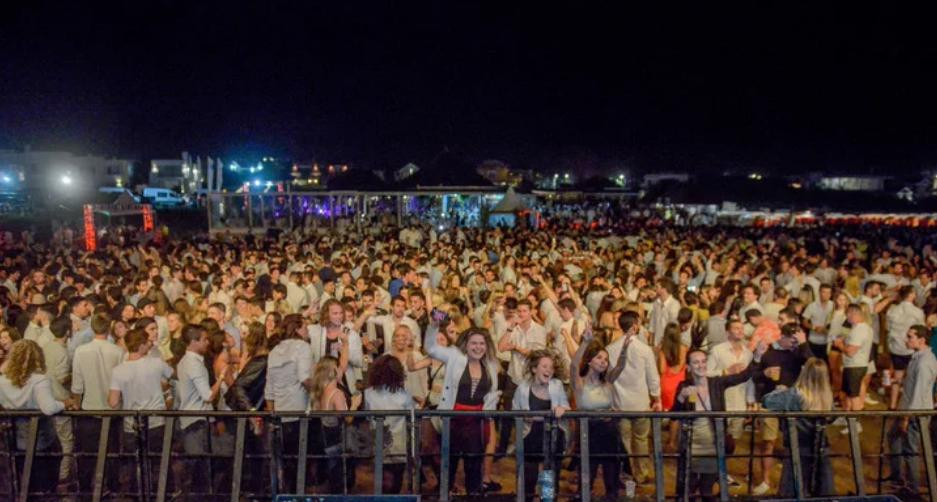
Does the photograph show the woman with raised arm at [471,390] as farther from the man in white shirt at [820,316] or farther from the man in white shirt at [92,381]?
the man in white shirt at [820,316]

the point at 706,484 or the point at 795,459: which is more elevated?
the point at 795,459

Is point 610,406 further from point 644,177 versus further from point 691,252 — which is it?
point 644,177

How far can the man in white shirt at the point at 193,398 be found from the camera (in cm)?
446

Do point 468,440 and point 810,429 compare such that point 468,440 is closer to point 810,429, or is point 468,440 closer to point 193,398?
point 193,398

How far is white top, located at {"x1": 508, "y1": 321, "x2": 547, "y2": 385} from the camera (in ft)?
19.6

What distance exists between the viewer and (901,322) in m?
6.84

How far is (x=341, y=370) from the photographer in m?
5.34

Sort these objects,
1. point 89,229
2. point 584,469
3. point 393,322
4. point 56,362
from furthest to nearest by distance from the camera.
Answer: point 89,229 → point 393,322 → point 56,362 → point 584,469

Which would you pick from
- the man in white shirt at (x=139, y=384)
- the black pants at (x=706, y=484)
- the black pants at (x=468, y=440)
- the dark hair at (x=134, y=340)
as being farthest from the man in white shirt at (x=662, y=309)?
the dark hair at (x=134, y=340)

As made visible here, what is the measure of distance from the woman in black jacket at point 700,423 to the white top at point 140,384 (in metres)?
3.62

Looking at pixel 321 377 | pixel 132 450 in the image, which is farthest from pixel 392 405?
pixel 132 450

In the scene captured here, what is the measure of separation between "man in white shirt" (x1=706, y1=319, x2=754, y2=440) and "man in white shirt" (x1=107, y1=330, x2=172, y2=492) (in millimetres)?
4136

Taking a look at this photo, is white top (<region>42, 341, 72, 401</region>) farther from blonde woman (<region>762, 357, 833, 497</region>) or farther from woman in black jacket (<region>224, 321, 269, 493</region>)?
blonde woman (<region>762, 357, 833, 497</region>)

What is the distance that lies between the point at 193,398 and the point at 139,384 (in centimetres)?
38
